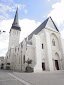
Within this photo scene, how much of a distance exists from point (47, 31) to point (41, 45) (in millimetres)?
5019

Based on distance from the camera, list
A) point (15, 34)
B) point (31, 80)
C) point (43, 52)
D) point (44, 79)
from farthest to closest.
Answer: point (15, 34) < point (43, 52) < point (44, 79) < point (31, 80)

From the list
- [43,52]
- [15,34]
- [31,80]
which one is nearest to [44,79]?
[31,80]

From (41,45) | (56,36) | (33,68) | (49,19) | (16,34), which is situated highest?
(49,19)

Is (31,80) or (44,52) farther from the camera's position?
(44,52)

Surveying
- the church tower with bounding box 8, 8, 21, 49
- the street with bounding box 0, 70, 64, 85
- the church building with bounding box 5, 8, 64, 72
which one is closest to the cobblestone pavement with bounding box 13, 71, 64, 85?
the street with bounding box 0, 70, 64, 85

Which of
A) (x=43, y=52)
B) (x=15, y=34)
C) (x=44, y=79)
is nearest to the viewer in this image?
(x=44, y=79)

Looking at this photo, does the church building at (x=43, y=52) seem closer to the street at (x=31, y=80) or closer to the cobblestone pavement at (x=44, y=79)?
the cobblestone pavement at (x=44, y=79)

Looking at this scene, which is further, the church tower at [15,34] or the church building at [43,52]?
the church tower at [15,34]

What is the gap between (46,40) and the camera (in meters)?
23.4

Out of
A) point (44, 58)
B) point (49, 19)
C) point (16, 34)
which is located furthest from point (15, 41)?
point (44, 58)

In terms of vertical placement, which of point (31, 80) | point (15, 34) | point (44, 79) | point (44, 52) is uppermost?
point (15, 34)

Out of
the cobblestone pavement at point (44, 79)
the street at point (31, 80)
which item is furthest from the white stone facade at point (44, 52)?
the street at point (31, 80)

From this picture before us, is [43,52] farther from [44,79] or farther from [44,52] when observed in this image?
[44,79]

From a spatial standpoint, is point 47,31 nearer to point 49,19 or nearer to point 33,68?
point 49,19
